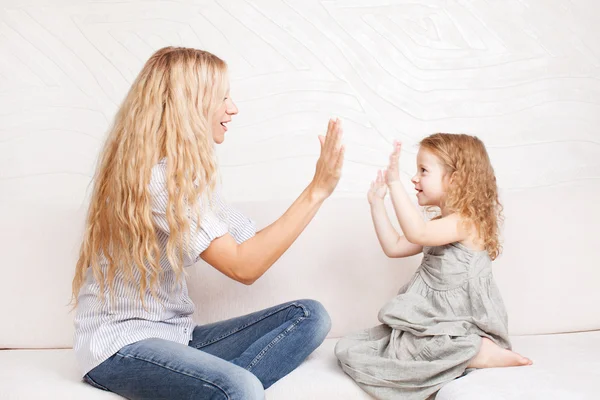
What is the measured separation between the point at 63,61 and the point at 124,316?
3.97 ft

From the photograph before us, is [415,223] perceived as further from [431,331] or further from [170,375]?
[170,375]

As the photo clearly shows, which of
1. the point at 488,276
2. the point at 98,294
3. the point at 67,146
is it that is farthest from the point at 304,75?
the point at 98,294

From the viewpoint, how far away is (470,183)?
1.93 metres

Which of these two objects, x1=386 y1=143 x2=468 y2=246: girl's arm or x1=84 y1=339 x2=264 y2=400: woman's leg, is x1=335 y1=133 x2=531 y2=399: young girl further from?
x1=84 y1=339 x2=264 y2=400: woman's leg

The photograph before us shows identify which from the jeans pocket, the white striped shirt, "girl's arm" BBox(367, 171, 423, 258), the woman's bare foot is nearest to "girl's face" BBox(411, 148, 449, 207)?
"girl's arm" BBox(367, 171, 423, 258)

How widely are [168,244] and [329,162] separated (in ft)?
1.34

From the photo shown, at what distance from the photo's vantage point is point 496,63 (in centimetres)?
262

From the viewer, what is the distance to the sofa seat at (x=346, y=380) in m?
1.55

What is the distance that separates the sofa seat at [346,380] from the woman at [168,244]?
0.05m

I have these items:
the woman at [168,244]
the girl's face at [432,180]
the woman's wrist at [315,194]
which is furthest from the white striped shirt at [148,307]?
the girl's face at [432,180]

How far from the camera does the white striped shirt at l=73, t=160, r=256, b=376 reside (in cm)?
161

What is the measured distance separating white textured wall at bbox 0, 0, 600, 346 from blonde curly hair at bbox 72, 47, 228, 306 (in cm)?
79

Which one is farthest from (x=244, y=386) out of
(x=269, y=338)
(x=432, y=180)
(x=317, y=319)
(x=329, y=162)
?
(x=432, y=180)

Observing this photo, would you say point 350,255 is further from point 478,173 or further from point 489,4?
point 489,4
